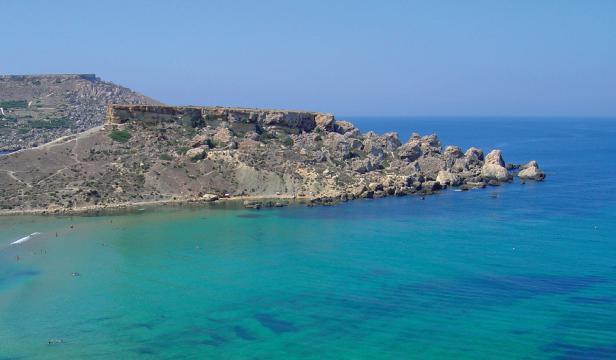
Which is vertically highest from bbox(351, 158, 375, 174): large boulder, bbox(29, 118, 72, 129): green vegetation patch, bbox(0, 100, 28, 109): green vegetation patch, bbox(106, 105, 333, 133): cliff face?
bbox(0, 100, 28, 109): green vegetation patch

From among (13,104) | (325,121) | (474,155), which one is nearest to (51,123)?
(13,104)

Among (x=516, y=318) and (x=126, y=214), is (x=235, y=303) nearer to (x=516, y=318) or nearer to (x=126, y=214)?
Answer: (x=516, y=318)

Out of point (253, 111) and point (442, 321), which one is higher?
point (253, 111)

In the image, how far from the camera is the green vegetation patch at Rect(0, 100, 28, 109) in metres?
174

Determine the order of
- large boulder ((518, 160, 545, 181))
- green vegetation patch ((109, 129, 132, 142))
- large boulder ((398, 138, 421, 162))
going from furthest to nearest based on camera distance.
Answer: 1. large boulder ((398, 138, 421, 162))
2. large boulder ((518, 160, 545, 181))
3. green vegetation patch ((109, 129, 132, 142))

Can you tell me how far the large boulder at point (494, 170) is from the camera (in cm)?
10162

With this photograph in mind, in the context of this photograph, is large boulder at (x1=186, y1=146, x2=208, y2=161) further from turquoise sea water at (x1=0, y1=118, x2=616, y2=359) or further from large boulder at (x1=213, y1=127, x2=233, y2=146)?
turquoise sea water at (x1=0, y1=118, x2=616, y2=359)

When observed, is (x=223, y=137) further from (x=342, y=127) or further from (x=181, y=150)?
(x=342, y=127)

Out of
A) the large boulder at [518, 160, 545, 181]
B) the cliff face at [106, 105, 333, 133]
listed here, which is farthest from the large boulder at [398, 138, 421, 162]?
the large boulder at [518, 160, 545, 181]

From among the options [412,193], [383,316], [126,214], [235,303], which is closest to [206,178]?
[126,214]

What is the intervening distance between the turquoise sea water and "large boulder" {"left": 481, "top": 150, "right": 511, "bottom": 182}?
73.4 ft

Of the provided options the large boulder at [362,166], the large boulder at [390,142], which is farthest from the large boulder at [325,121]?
the large boulder at [362,166]

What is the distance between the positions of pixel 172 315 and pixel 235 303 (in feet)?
14.7

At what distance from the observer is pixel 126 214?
76.9m
